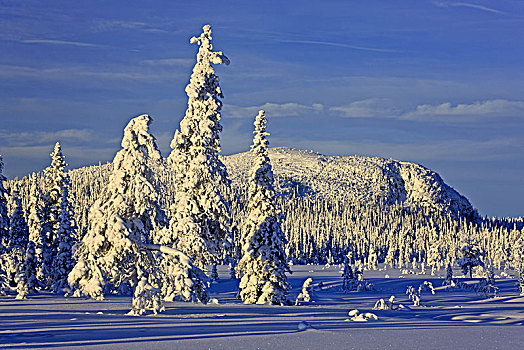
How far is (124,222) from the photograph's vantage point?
77.8ft

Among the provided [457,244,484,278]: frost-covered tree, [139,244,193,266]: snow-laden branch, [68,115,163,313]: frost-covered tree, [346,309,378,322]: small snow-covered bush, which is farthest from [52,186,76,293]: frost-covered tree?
[457,244,484,278]: frost-covered tree

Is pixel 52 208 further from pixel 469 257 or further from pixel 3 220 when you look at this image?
pixel 469 257

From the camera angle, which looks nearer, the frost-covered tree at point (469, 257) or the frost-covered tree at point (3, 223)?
the frost-covered tree at point (3, 223)

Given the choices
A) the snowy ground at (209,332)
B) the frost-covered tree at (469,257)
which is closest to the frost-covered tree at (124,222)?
the snowy ground at (209,332)

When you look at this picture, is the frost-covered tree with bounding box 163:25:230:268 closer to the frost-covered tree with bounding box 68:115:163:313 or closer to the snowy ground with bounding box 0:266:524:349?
the snowy ground with bounding box 0:266:524:349

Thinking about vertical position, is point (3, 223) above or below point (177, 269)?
above

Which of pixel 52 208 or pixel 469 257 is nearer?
→ pixel 52 208

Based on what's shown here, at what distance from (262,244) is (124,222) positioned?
1451 centimetres

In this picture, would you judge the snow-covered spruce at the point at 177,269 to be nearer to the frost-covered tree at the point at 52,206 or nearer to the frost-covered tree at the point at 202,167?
the frost-covered tree at the point at 202,167

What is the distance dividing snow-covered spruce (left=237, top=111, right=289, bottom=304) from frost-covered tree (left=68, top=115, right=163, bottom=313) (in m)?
13.0

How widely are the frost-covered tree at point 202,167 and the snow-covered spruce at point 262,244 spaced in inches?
119

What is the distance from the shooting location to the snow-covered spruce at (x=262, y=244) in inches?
1439

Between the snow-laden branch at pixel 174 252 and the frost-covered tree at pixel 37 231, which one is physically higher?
the frost-covered tree at pixel 37 231

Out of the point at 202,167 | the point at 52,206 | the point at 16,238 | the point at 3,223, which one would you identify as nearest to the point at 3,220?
the point at 3,223
